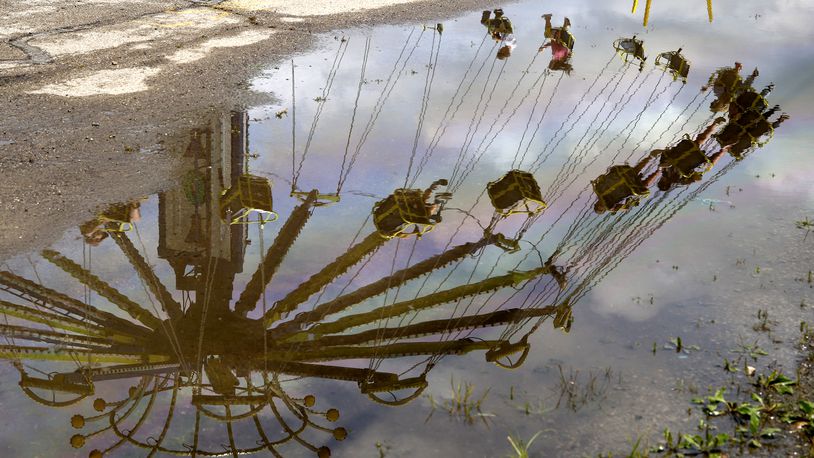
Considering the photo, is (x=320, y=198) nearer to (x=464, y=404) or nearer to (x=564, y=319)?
(x=564, y=319)

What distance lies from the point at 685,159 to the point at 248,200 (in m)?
5.03

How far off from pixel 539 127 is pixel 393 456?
685 cm

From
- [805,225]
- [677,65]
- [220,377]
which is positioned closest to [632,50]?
[677,65]

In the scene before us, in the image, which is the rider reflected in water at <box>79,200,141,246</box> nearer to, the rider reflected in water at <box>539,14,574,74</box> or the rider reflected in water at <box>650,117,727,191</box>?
the rider reflected in water at <box>650,117,727,191</box>

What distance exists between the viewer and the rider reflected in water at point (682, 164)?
34.2 ft

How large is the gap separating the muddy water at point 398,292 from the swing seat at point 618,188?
6.3 inches

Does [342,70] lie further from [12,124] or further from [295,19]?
[12,124]

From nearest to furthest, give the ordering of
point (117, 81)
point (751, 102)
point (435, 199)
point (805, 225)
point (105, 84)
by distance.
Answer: point (435, 199) < point (805, 225) < point (105, 84) < point (117, 81) < point (751, 102)

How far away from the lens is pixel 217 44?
1380 centimetres

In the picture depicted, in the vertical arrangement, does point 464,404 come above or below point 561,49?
below

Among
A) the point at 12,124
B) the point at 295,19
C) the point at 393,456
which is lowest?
the point at 393,456

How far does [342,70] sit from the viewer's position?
13398 mm

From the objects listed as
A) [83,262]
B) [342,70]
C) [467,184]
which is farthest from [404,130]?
[83,262]

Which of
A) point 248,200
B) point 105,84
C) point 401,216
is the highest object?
point 105,84
